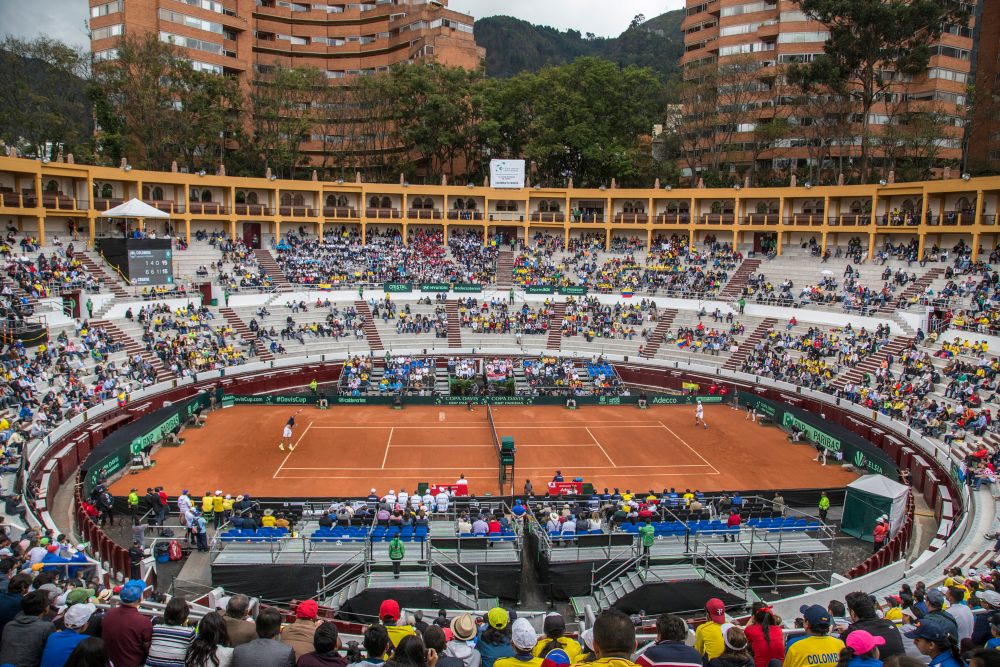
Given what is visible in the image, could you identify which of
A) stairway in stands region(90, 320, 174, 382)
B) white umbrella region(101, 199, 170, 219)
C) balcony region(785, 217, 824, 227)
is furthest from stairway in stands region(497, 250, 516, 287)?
stairway in stands region(90, 320, 174, 382)

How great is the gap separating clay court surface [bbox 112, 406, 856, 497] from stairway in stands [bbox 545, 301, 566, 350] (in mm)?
9697

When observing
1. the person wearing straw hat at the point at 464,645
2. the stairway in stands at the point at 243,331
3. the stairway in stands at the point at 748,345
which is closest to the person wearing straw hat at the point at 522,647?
the person wearing straw hat at the point at 464,645

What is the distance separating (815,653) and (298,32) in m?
96.4

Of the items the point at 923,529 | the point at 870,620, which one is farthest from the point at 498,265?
the point at 870,620

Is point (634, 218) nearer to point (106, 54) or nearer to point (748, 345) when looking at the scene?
point (748, 345)

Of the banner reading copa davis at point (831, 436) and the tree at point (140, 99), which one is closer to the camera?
the banner reading copa davis at point (831, 436)

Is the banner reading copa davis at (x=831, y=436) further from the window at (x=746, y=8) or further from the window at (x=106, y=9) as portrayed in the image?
the window at (x=106, y=9)

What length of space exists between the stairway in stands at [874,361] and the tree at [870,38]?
23486 millimetres

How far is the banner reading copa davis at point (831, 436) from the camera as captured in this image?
28234 millimetres

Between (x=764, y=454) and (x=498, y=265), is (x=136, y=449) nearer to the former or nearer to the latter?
(x=764, y=454)

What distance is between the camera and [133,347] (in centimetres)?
4006

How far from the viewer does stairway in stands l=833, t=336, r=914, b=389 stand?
131ft

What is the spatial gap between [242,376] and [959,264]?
1917 inches

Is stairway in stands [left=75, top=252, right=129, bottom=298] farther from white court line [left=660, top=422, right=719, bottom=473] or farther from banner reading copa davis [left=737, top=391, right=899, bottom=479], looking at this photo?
banner reading copa davis [left=737, top=391, right=899, bottom=479]
